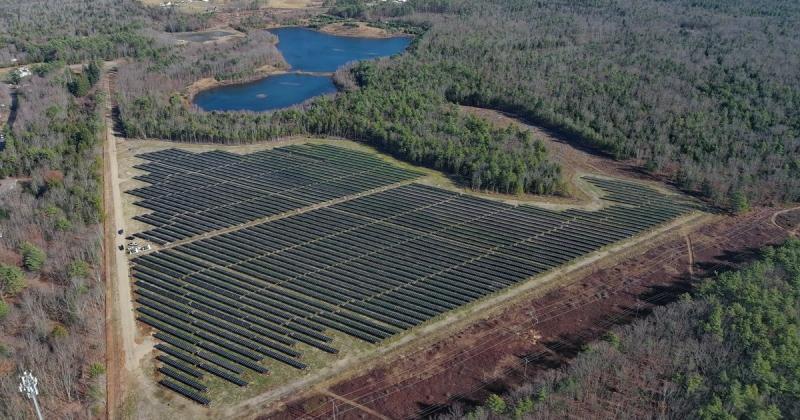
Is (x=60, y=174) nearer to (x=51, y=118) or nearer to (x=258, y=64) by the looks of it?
(x=51, y=118)

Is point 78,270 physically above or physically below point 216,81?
below

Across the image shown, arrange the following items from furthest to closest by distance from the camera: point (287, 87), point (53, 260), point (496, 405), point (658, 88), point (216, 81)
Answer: point (216, 81), point (287, 87), point (658, 88), point (53, 260), point (496, 405)

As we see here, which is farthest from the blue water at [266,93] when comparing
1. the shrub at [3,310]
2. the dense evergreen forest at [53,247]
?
the shrub at [3,310]

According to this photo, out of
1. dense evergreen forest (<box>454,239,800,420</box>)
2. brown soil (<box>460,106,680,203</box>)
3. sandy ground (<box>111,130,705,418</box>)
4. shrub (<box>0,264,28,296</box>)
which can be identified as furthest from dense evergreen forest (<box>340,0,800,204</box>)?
shrub (<box>0,264,28,296</box>)

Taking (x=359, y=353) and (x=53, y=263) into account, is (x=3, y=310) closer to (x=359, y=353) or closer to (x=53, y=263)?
(x=53, y=263)

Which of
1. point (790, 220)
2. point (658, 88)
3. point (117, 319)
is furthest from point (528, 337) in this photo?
point (658, 88)

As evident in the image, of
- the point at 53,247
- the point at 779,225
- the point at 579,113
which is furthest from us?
the point at 579,113
